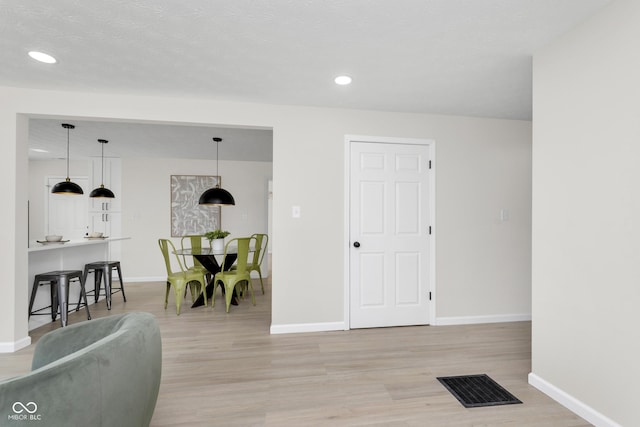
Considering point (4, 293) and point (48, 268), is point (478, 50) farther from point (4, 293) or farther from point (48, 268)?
point (48, 268)

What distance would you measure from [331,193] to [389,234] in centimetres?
82

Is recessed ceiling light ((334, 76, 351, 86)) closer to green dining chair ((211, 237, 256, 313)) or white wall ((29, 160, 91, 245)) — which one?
green dining chair ((211, 237, 256, 313))

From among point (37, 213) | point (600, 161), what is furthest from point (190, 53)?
point (37, 213)

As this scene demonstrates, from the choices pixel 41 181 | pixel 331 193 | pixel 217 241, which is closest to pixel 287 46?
pixel 331 193

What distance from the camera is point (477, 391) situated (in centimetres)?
219

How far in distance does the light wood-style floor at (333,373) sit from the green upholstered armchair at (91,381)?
0.30ft

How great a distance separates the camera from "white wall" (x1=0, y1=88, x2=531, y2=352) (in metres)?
2.92

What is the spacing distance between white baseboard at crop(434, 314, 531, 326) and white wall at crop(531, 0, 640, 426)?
1.31 metres

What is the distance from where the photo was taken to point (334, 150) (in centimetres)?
343

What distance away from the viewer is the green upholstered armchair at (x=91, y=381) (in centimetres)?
103

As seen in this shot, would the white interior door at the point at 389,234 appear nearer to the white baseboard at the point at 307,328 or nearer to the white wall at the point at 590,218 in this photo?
the white baseboard at the point at 307,328

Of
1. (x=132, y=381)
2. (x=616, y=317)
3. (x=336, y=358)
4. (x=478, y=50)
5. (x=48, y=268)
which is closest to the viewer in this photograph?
(x=132, y=381)

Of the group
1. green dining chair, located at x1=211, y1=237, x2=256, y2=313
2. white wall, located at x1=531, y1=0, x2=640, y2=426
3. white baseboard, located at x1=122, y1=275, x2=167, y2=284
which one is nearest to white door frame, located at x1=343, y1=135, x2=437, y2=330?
white wall, located at x1=531, y1=0, x2=640, y2=426

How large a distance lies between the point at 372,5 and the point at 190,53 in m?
1.34
